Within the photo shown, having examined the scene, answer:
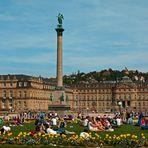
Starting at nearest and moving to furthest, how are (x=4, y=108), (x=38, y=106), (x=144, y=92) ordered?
(x=4, y=108)
(x=38, y=106)
(x=144, y=92)

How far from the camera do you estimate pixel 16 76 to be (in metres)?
158

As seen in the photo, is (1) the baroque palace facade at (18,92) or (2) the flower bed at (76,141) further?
(1) the baroque palace facade at (18,92)

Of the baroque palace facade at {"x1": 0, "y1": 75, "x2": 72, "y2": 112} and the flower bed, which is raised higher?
the baroque palace facade at {"x1": 0, "y1": 75, "x2": 72, "y2": 112}

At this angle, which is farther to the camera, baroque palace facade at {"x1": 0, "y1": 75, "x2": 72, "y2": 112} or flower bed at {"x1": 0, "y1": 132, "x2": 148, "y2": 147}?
baroque palace facade at {"x1": 0, "y1": 75, "x2": 72, "y2": 112}

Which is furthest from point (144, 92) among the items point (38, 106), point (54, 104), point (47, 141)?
point (47, 141)

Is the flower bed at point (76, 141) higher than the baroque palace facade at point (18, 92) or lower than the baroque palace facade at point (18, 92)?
lower

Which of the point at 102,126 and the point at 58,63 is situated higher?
the point at 58,63

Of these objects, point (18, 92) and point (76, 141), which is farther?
point (18, 92)

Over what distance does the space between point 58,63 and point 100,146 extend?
148ft

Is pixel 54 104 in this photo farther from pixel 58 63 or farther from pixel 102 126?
pixel 102 126

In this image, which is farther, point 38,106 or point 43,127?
point 38,106

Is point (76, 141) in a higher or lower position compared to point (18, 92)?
lower

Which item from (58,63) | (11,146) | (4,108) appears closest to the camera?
(11,146)

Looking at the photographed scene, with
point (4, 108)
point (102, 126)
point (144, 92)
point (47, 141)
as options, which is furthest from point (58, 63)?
point (144, 92)
